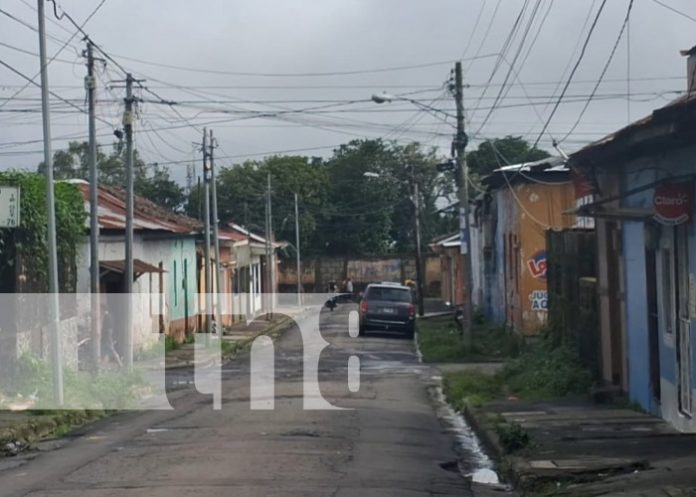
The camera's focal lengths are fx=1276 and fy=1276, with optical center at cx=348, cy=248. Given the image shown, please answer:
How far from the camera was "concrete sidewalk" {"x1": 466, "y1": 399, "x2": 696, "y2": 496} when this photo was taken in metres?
11.2

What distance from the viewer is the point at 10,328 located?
2122cm

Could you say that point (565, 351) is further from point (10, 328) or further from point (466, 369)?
point (10, 328)

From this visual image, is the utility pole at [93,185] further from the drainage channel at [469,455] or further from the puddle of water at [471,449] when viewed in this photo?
the drainage channel at [469,455]

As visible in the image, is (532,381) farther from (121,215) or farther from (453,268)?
(453,268)

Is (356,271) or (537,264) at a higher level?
(356,271)

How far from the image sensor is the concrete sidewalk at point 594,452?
1116cm

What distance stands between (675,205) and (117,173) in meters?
58.9

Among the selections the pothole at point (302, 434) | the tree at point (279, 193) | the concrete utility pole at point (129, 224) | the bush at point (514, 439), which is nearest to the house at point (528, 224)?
the concrete utility pole at point (129, 224)

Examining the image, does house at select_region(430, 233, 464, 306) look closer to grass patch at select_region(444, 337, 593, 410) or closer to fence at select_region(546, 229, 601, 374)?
fence at select_region(546, 229, 601, 374)

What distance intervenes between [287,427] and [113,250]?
15357mm

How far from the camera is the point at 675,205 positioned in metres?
13.7

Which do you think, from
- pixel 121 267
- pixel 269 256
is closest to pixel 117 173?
pixel 269 256

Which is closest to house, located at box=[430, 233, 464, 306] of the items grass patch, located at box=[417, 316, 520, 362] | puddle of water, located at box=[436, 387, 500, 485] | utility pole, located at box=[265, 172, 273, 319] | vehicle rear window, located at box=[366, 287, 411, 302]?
utility pole, located at box=[265, 172, 273, 319]

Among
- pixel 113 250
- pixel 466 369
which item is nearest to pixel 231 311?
pixel 113 250
